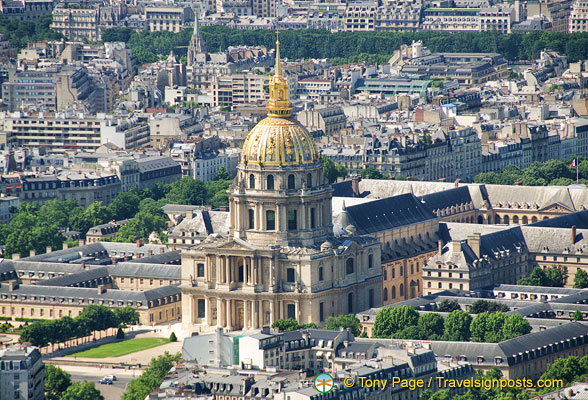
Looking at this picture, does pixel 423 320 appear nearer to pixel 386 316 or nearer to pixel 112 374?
pixel 386 316

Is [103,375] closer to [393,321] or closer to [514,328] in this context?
[393,321]

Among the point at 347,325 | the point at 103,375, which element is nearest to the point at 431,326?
the point at 347,325

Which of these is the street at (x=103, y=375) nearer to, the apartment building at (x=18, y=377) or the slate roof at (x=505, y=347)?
the apartment building at (x=18, y=377)

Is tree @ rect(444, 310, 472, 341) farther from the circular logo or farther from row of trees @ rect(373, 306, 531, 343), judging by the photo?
the circular logo

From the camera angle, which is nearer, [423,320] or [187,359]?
[187,359]

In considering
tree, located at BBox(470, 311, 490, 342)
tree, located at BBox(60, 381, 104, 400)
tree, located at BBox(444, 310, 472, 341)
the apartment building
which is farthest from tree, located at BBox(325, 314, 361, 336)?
Answer: the apartment building

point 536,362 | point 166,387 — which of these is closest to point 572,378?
point 536,362
